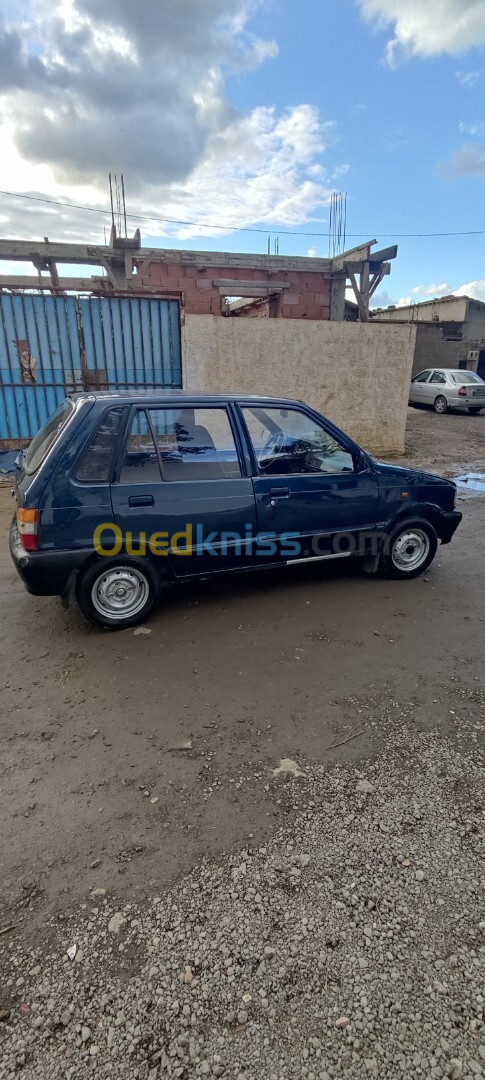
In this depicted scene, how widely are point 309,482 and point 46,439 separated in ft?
6.26

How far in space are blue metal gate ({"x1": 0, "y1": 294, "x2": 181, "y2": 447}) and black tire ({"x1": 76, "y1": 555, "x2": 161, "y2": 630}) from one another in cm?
550

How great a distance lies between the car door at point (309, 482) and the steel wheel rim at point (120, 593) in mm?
975

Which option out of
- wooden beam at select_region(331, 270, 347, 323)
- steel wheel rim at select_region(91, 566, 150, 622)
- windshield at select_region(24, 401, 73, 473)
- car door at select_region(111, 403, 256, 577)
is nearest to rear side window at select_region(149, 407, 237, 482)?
car door at select_region(111, 403, 256, 577)

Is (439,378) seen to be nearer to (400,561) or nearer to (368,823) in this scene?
(400,561)

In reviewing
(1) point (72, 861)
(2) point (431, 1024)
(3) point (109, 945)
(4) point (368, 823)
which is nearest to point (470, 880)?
(4) point (368, 823)

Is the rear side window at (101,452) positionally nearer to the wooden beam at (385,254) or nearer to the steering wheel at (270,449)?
the steering wheel at (270,449)

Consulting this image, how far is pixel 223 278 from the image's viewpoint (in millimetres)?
14430

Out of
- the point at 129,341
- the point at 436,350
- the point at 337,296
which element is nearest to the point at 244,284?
the point at 337,296

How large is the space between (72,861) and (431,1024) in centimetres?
130

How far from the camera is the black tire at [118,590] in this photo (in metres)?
3.48

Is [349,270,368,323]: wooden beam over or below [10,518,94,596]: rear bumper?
over

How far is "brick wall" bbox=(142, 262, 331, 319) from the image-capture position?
1424cm

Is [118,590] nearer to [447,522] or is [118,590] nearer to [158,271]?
[447,522]

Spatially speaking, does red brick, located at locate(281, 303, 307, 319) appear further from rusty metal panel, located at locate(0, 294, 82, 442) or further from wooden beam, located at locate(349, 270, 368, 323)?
rusty metal panel, located at locate(0, 294, 82, 442)
